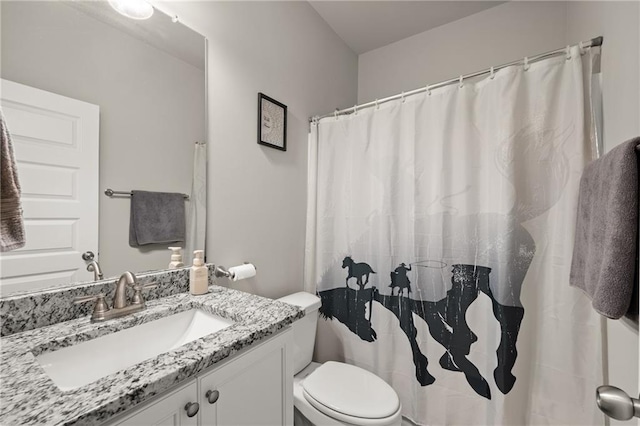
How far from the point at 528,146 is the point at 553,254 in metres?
0.50

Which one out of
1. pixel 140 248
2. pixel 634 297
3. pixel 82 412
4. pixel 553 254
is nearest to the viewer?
pixel 82 412

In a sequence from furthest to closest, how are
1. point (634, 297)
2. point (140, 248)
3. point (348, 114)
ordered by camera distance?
point (348, 114)
point (140, 248)
point (634, 297)

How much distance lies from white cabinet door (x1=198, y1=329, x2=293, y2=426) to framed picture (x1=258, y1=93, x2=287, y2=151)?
1.07 meters

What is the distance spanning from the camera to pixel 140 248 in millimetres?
1045

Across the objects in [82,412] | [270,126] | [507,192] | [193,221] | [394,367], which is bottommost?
[394,367]

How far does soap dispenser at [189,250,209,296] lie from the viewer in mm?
1107

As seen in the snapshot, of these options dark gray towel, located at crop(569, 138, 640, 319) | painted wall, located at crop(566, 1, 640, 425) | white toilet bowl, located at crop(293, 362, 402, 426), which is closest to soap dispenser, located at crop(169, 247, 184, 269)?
white toilet bowl, located at crop(293, 362, 402, 426)

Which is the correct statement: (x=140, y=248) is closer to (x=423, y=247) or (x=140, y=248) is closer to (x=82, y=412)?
(x=82, y=412)

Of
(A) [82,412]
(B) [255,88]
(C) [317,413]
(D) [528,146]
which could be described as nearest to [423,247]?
(D) [528,146]

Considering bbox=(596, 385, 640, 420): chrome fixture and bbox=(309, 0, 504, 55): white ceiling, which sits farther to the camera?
bbox=(309, 0, 504, 55): white ceiling

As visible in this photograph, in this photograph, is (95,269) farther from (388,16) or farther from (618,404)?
(388,16)

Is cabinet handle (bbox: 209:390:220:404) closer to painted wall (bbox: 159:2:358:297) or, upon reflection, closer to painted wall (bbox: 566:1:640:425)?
painted wall (bbox: 159:2:358:297)

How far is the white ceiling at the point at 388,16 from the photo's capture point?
71.6 inches

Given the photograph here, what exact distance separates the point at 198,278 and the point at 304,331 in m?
0.71
